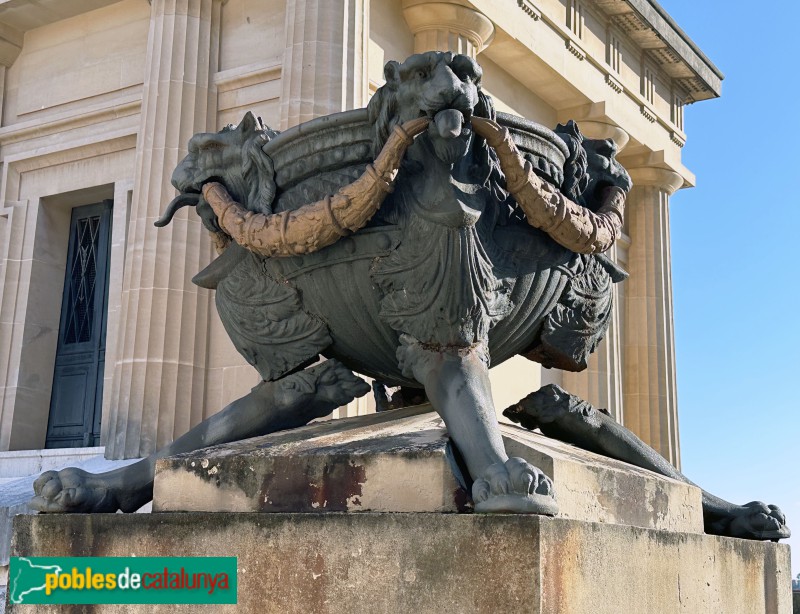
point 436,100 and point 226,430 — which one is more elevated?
point 436,100

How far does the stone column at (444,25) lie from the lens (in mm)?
12508

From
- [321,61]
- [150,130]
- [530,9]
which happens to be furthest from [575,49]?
[150,130]

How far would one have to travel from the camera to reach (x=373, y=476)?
9.16 ft

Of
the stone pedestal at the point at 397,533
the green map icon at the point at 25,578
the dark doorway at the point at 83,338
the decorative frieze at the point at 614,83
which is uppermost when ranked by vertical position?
the decorative frieze at the point at 614,83

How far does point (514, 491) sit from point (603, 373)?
1499cm

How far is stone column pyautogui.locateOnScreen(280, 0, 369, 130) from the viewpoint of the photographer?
34.3 feet

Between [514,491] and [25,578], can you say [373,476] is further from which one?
[25,578]

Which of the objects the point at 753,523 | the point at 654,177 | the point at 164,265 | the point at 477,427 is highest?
the point at 654,177

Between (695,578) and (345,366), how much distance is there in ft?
4.57

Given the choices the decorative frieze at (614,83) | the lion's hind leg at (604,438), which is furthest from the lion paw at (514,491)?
the decorative frieze at (614,83)

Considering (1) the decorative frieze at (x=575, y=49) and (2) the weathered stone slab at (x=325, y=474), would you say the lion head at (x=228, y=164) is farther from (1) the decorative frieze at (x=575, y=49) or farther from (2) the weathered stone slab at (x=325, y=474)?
(1) the decorative frieze at (x=575, y=49)

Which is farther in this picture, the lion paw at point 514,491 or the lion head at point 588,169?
the lion head at point 588,169

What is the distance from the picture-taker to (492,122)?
302 centimetres

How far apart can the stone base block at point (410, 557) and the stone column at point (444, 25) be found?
33.6 feet
